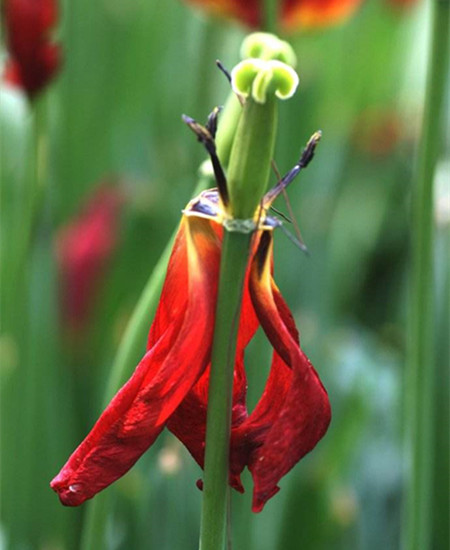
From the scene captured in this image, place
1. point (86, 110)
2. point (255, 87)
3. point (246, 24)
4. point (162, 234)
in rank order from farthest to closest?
point (86, 110), point (162, 234), point (246, 24), point (255, 87)

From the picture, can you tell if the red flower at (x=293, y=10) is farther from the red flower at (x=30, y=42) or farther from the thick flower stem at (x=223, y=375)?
the thick flower stem at (x=223, y=375)

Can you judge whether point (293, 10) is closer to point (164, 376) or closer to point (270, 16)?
point (270, 16)

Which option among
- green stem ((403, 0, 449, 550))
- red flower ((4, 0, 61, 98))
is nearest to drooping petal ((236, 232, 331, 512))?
green stem ((403, 0, 449, 550))

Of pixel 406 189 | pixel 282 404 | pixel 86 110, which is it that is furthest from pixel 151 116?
pixel 282 404

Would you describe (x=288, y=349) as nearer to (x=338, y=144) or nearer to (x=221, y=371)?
(x=221, y=371)

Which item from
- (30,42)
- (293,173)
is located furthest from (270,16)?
(293,173)

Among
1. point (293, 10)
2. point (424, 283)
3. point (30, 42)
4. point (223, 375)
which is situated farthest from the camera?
point (293, 10)
